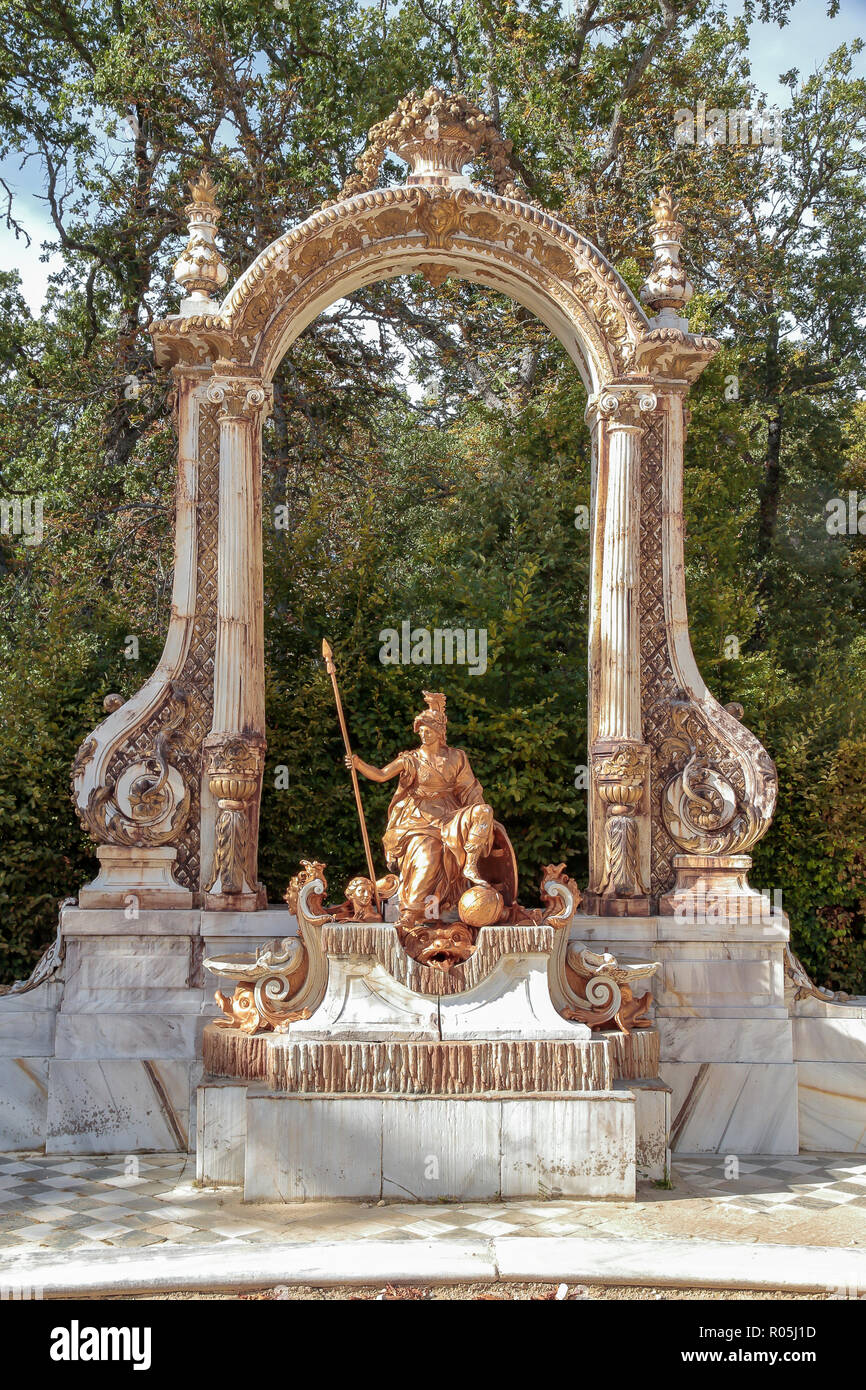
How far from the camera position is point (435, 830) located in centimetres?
677

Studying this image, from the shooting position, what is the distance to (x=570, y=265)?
7941 millimetres

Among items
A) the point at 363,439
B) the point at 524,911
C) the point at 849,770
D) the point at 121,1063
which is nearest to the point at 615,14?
the point at 363,439

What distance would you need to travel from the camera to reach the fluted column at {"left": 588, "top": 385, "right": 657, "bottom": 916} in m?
7.59

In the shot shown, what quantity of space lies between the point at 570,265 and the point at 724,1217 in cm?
581

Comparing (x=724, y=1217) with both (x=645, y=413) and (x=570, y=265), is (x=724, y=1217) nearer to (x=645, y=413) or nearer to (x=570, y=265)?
(x=645, y=413)

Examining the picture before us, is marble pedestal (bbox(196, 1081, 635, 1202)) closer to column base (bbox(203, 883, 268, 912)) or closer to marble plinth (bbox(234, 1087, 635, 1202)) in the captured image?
marble plinth (bbox(234, 1087, 635, 1202))

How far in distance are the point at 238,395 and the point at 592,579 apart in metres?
2.65

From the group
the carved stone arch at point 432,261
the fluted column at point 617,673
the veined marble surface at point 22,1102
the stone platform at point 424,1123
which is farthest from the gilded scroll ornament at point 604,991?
the carved stone arch at point 432,261

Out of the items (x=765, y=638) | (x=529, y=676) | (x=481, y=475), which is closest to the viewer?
(x=529, y=676)

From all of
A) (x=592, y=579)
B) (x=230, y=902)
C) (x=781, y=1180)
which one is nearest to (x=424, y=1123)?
(x=781, y=1180)

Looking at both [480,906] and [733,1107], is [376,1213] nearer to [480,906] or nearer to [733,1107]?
[480,906]

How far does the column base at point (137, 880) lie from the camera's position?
7402 mm

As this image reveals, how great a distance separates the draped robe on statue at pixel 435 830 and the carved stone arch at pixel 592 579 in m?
1.14

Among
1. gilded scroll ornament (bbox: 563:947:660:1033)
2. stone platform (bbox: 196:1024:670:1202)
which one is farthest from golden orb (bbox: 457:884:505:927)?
stone platform (bbox: 196:1024:670:1202)
